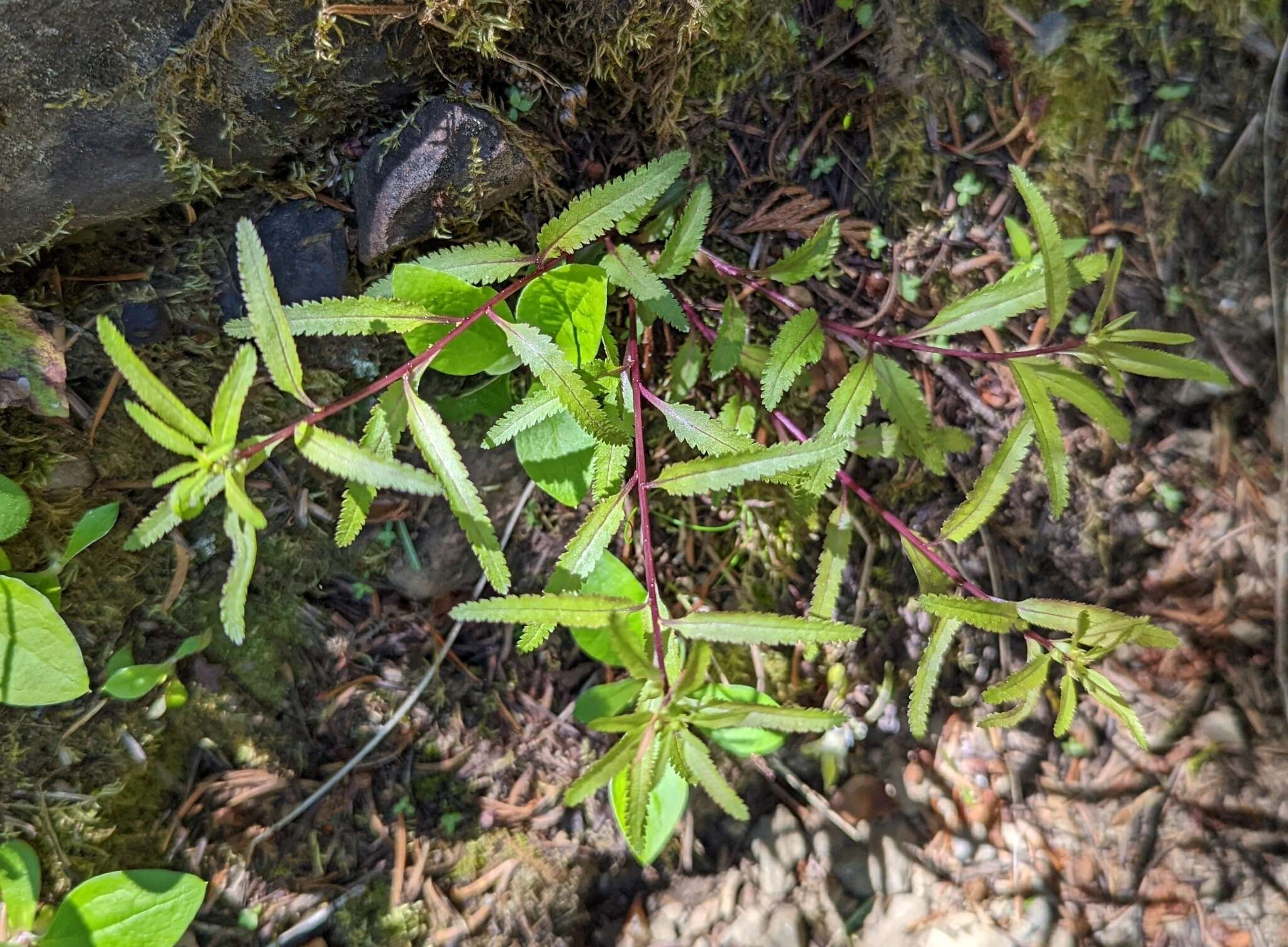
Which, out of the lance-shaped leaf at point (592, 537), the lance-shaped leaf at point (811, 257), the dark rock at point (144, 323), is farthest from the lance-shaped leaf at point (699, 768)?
the dark rock at point (144, 323)

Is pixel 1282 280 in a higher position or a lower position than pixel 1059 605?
higher

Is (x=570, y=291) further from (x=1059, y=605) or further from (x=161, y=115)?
(x=1059, y=605)

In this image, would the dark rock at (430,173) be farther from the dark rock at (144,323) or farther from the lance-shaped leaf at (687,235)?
the dark rock at (144,323)

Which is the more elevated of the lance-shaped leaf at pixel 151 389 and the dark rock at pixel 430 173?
the dark rock at pixel 430 173

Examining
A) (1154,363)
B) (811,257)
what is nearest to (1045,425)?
(1154,363)

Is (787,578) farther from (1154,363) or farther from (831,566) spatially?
(1154,363)

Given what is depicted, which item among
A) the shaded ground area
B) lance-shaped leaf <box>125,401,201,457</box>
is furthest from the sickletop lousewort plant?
the shaded ground area

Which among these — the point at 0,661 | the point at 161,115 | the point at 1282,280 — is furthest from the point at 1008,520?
the point at 0,661
